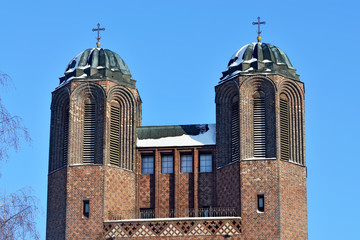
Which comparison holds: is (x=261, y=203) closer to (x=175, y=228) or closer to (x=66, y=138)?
(x=175, y=228)

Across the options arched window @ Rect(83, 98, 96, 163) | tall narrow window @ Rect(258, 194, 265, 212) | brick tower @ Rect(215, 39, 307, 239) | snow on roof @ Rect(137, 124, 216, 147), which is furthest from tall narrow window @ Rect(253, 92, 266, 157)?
arched window @ Rect(83, 98, 96, 163)

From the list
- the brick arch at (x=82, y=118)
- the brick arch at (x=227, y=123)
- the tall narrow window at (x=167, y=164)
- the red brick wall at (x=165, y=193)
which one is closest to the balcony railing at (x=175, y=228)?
the red brick wall at (x=165, y=193)

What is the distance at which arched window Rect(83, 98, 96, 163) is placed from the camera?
2026 inches

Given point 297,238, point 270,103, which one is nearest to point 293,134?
point 270,103

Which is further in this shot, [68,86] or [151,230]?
[68,86]

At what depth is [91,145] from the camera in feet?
170

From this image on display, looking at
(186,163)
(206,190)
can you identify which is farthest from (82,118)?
(206,190)

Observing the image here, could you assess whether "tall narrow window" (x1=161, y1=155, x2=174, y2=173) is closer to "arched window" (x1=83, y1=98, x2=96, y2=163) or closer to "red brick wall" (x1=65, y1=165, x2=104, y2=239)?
"red brick wall" (x1=65, y1=165, x2=104, y2=239)

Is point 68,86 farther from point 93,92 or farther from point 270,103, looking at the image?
point 270,103

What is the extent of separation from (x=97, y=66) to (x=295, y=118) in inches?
418

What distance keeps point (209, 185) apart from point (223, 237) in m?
3.95

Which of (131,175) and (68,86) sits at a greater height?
(68,86)

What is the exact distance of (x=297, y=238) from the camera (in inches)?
1927

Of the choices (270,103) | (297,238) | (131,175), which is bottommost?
(297,238)
